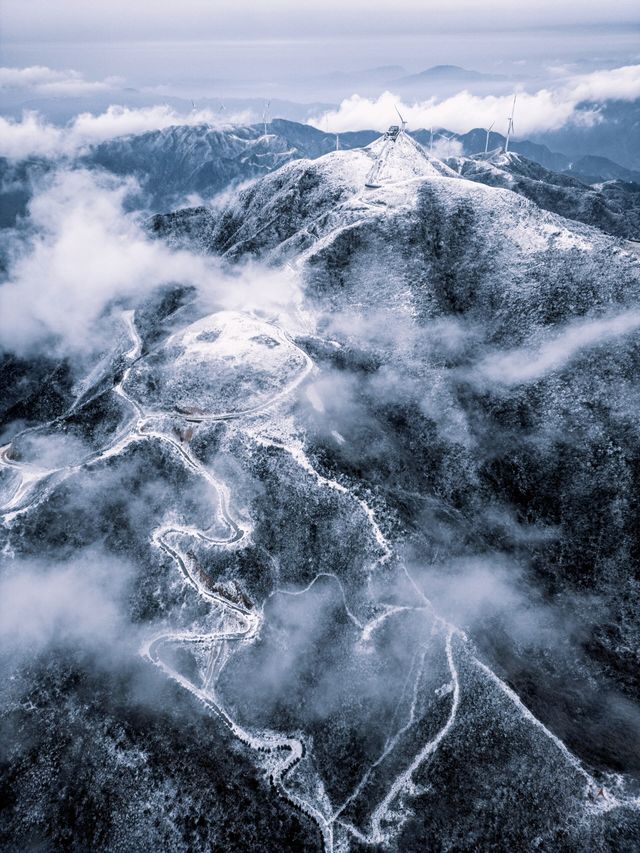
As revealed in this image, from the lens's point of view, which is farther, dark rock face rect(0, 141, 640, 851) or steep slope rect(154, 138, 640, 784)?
steep slope rect(154, 138, 640, 784)

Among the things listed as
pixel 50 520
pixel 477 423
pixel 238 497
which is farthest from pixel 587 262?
pixel 50 520

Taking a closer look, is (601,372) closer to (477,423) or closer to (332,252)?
(477,423)

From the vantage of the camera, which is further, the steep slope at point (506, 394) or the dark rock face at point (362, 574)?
the steep slope at point (506, 394)

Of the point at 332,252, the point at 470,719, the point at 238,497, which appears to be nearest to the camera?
the point at 470,719

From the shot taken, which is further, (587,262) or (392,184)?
(392,184)

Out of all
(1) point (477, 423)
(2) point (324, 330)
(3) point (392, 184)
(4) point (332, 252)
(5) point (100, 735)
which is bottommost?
(5) point (100, 735)

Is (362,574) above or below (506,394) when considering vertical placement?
below

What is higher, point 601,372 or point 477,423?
point 601,372

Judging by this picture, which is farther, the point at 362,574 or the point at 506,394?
the point at 506,394
